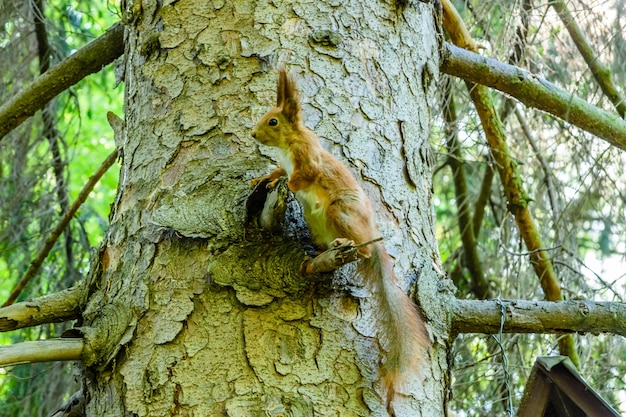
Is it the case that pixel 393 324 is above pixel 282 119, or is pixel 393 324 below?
below

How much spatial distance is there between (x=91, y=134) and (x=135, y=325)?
4.99 m

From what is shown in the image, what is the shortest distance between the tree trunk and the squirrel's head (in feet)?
0.26

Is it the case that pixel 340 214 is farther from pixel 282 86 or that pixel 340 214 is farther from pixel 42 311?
pixel 42 311

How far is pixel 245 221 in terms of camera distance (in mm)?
1481

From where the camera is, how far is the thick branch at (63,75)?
2.24 meters

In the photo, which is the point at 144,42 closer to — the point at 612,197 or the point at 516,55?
the point at 516,55

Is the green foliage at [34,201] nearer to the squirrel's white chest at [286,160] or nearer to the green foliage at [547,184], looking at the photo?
the green foliage at [547,184]

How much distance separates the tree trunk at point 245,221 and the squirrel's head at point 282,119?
0.08 m

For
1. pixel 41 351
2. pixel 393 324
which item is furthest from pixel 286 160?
pixel 41 351

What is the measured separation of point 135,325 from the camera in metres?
1.51

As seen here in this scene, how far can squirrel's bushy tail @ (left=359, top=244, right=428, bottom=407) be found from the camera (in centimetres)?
139

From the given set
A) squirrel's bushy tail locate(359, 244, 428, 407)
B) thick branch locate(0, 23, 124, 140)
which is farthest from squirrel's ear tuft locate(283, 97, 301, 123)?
thick branch locate(0, 23, 124, 140)

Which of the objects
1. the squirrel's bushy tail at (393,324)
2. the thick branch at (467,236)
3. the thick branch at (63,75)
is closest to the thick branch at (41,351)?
the squirrel's bushy tail at (393,324)

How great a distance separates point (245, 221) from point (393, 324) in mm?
355
